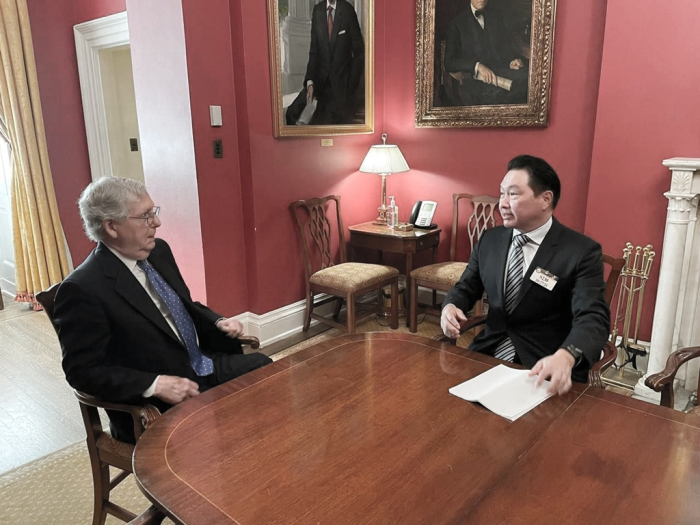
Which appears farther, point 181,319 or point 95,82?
point 95,82

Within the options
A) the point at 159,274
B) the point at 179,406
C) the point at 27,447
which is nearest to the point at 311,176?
the point at 159,274

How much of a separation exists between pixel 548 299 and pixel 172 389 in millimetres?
1282

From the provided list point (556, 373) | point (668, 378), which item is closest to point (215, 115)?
point (556, 373)

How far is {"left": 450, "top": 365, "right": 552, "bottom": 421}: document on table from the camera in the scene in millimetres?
1360

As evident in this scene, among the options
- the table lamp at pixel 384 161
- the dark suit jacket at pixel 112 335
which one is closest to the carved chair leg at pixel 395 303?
the table lamp at pixel 384 161

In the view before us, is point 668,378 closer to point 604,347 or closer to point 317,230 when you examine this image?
point 604,347

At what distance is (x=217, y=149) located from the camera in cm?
323

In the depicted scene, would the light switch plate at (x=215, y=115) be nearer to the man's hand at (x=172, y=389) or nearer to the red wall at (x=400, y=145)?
the red wall at (x=400, y=145)

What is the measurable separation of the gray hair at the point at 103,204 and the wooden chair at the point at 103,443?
21cm

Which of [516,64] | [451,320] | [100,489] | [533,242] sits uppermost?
[516,64]

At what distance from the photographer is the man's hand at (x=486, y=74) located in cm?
359

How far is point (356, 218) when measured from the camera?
4.26 metres

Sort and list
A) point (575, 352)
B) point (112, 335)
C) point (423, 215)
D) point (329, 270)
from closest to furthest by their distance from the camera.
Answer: point (575, 352) → point (112, 335) → point (329, 270) → point (423, 215)

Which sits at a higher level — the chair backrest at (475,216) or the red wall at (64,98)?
the red wall at (64,98)
